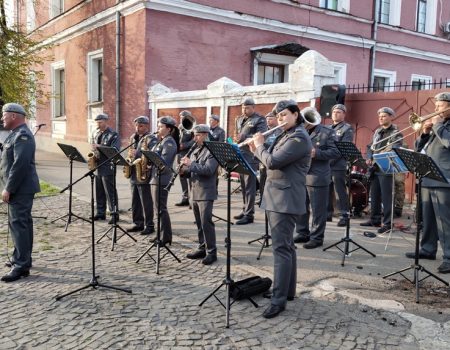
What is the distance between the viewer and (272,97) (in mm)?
11641

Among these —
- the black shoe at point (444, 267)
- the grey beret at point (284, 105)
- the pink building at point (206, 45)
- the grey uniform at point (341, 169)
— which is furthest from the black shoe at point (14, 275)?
the pink building at point (206, 45)

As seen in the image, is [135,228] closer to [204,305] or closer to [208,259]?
[208,259]

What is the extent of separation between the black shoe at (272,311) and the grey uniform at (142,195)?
3.25m

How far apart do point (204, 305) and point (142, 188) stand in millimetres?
2960

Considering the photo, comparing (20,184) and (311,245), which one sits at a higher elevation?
(20,184)

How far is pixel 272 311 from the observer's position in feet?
14.5

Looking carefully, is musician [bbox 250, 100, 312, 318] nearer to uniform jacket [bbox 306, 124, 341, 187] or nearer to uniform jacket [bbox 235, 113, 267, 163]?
uniform jacket [bbox 306, 124, 341, 187]

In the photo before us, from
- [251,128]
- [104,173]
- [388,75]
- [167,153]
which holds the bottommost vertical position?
[104,173]

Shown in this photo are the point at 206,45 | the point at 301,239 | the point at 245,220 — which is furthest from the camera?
the point at 206,45

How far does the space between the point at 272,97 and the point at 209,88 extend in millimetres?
2867

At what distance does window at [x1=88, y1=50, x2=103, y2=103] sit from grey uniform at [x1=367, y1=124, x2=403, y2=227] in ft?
44.0

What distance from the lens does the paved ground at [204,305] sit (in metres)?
3.98

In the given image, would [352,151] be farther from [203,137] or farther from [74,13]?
[74,13]

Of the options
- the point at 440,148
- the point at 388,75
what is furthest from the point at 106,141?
the point at 388,75
